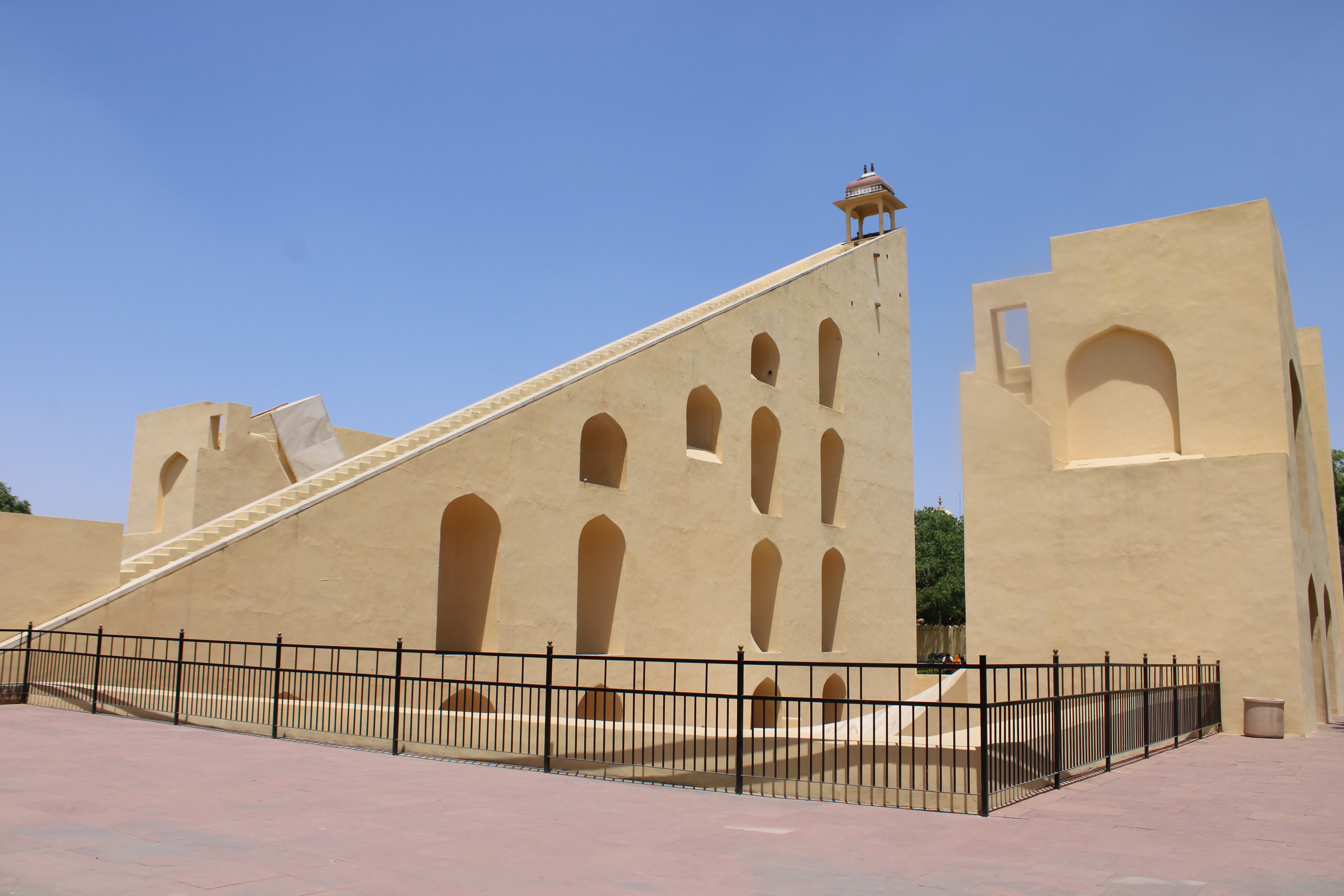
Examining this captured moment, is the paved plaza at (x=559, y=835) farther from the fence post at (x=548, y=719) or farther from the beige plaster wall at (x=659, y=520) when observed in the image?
the beige plaster wall at (x=659, y=520)

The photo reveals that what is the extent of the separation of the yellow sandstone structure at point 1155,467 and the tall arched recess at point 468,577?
764cm

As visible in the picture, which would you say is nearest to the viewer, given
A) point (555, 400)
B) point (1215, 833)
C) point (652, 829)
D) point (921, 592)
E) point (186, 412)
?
point (652, 829)

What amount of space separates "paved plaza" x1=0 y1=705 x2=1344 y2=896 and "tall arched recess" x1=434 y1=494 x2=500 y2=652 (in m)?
7.12

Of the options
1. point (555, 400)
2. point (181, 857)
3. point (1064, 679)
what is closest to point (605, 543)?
point (555, 400)

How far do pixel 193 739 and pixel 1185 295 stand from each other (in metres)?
15.0

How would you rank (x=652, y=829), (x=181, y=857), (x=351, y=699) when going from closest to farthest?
(x=181, y=857)
(x=652, y=829)
(x=351, y=699)

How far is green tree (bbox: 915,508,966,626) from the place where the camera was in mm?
42344

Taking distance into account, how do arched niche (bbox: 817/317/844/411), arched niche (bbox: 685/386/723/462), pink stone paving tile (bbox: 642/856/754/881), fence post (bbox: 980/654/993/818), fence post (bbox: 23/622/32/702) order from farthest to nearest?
arched niche (bbox: 817/317/844/411), arched niche (bbox: 685/386/723/462), fence post (bbox: 23/622/32/702), fence post (bbox: 980/654/993/818), pink stone paving tile (bbox: 642/856/754/881)

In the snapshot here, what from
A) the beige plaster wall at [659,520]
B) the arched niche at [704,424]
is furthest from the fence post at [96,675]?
the arched niche at [704,424]

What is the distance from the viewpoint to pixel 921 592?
4303 cm

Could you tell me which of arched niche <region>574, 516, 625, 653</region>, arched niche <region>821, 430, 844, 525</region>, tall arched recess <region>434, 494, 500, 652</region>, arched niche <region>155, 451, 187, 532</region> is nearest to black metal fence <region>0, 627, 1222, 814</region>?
tall arched recess <region>434, 494, 500, 652</region>

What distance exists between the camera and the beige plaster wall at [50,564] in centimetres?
1345

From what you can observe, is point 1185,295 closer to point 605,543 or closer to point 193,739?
point 605,543

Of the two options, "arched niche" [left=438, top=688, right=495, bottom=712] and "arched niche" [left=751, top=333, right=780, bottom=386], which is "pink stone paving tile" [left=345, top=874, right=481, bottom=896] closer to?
"arched niche" [left=438, top=688, right=495, bottom=712]
